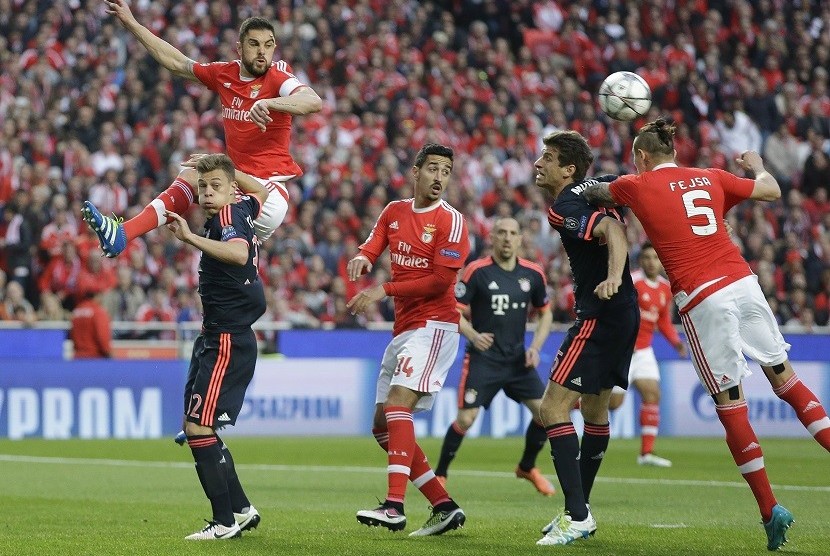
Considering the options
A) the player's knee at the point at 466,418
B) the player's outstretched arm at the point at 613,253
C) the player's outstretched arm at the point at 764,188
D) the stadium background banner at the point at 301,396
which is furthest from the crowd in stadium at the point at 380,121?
the player's outstretched arm at the point at 764,188

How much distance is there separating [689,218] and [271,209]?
119 inches

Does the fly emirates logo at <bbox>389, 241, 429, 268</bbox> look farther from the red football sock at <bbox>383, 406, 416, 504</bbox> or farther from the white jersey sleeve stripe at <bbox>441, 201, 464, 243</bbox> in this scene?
the red football sock at <bbox>383, 406, 416, 504</bbox>

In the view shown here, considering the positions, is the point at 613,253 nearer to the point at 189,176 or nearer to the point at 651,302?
the point at 189,176

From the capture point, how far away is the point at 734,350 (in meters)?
8.39

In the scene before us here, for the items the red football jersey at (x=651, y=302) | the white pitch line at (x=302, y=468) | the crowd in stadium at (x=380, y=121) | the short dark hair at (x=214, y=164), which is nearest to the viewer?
the short dark hair at (x=214, y=164)

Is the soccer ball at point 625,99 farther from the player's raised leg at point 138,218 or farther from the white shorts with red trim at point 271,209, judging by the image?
the player's raised leg at point 138,218

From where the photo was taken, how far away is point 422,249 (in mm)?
9578

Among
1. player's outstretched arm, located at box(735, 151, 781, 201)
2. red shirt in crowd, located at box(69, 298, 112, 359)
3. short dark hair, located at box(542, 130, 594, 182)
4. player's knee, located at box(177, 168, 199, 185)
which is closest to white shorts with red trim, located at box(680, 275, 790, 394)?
player's outstretched arm, located at box(735, 151, 781, 201)

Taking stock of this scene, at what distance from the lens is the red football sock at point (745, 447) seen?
27.5 feet

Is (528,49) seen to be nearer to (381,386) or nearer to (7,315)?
(7,315)

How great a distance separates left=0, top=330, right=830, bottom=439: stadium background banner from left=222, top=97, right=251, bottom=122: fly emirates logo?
9762mm

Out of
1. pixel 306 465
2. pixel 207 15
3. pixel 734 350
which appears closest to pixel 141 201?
pixel 207 15

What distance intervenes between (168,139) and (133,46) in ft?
7.44

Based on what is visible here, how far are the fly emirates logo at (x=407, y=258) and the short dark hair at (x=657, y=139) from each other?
1.78 meters
